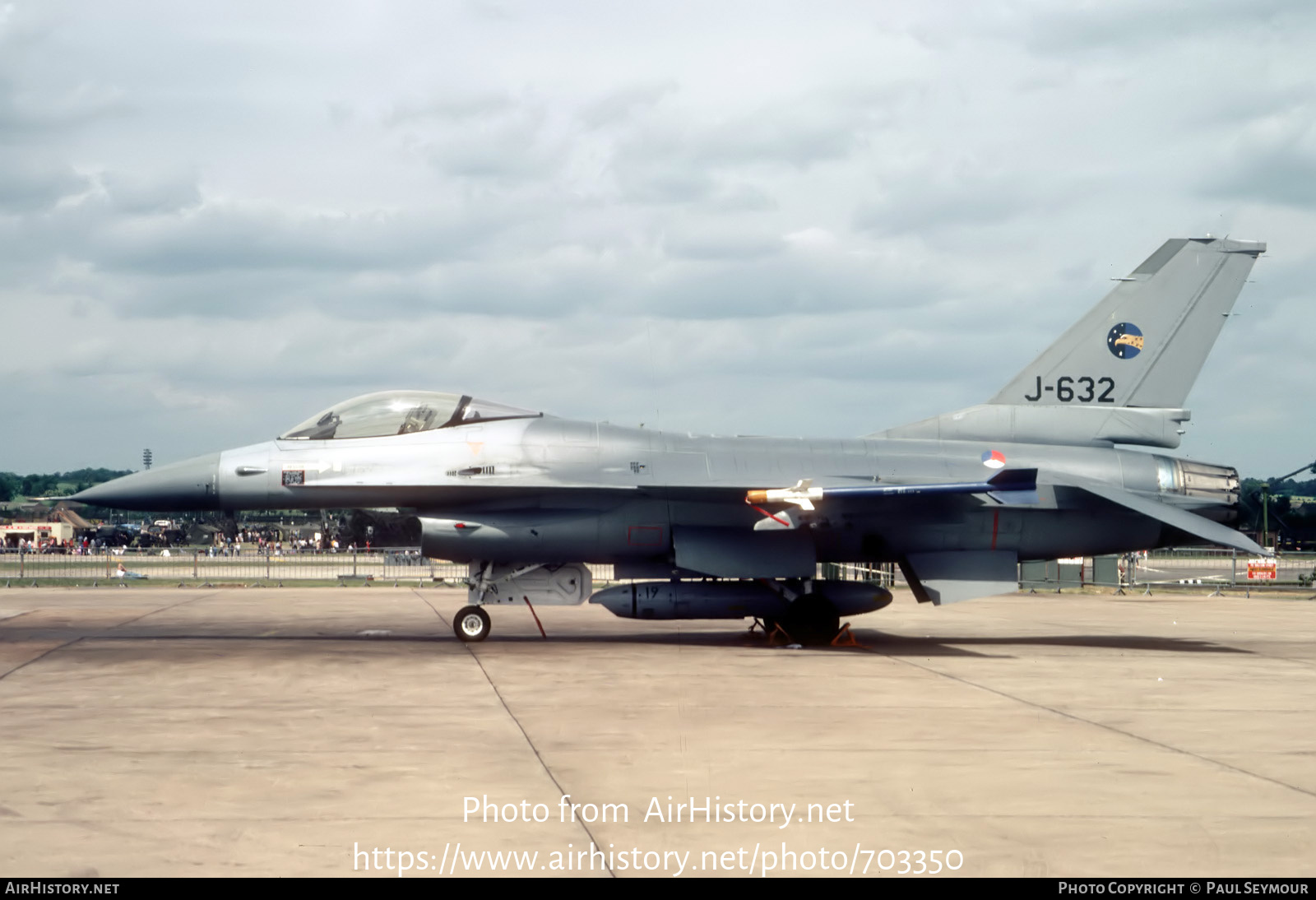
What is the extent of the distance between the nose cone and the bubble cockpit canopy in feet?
3.50

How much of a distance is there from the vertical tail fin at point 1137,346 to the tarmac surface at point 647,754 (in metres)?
3.66

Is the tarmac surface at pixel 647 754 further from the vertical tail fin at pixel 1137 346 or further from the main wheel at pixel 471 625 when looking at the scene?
the vertical tail fin at pixel 1137 346

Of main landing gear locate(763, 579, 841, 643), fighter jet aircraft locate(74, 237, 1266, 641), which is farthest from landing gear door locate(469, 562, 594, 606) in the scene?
main landing gear locate(763, 579, 841, 643)

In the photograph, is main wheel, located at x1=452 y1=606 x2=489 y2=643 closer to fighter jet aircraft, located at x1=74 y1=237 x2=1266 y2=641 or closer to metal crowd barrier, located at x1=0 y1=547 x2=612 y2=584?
fighter jet aircraft, located at x1=74 y1=237 x2=1266 y2=641

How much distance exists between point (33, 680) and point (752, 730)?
6.80m

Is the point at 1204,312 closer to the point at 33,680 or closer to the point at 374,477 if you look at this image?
the point at 374,477

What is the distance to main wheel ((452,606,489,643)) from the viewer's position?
A: 1499 centimetres

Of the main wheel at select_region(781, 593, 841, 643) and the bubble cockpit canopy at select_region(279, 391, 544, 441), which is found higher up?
the bubble cockpit canopy at select_region(279, 391, 544, 441)

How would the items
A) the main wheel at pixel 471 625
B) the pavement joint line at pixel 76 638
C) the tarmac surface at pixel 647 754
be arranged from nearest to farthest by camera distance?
the tarmac surface at pixel 647 754 → the pavement joint line at pixel 76 638 → the main wheel at pixel 471 625

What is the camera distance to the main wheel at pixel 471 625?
590 inches

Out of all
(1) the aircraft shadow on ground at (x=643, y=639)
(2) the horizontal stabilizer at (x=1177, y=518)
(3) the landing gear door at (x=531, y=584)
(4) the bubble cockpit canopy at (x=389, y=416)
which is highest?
(4) the bubble cockpit canopy at (x=389, y=416)

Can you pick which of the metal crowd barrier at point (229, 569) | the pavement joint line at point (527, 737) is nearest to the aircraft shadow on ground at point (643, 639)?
the pavement joint line at point (527, 737)

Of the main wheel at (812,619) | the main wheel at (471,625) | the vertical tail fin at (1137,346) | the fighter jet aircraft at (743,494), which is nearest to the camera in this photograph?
the fighter jet aircraft at (743,494)

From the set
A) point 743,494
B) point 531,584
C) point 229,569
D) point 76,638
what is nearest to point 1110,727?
point 743,494
